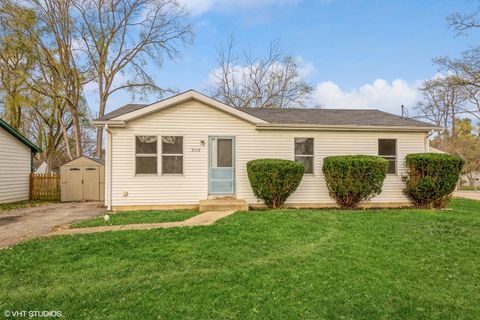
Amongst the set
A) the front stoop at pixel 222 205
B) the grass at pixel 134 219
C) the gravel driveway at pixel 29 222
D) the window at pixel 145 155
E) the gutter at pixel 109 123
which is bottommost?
the gravel driveway at pixel 29 222

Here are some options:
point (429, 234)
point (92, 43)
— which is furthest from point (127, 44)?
point (429, 234)

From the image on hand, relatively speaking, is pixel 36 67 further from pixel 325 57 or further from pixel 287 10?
pixel 325 57

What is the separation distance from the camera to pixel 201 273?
13.5ft

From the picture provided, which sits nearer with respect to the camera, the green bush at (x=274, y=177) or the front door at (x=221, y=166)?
the green bush at (x=274, y=177)

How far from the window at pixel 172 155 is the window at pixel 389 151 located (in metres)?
7.33

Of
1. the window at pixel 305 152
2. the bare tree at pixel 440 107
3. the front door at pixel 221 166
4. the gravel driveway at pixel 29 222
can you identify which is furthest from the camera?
the bare tree at pixel 440 107

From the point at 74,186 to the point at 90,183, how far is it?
70 centimetres

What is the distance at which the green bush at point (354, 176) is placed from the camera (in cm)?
952

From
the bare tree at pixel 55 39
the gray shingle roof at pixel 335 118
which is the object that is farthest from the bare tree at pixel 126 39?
the gray shingle roof at pixel 335 118

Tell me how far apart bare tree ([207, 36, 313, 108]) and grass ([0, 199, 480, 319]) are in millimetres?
21340

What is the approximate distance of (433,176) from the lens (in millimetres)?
9805

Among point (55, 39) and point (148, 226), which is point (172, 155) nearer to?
point (148, 226)

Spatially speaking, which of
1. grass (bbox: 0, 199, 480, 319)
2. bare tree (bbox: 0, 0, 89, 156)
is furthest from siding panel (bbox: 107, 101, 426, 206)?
bare tree (bbox: 0, 0, 89, 156)

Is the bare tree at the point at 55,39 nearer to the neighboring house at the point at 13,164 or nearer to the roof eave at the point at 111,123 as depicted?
the neighboring house at the point at 13,164
